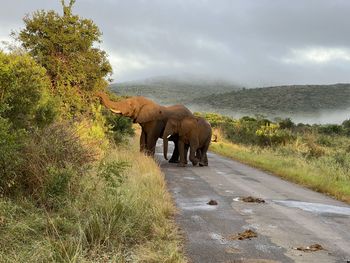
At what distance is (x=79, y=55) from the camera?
14.7m

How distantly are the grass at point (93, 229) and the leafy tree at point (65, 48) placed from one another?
20.3ft

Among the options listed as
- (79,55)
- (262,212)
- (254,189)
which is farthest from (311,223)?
(79,55)

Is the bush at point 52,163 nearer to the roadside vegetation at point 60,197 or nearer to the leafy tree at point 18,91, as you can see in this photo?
the roadside vegetation at point 60,197

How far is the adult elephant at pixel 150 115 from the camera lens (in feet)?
63.0

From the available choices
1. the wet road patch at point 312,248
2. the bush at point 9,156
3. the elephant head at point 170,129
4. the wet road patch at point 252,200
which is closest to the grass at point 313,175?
the wet road patch at point 252,200

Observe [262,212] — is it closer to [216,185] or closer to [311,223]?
[311,223]

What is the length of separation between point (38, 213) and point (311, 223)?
4.68 meters

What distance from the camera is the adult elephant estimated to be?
1921 centimetres

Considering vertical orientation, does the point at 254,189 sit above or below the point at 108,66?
below

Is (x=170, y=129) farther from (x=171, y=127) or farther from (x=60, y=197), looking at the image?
(x=60, y=197)

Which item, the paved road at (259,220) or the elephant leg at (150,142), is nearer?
the paved road at (259,220)

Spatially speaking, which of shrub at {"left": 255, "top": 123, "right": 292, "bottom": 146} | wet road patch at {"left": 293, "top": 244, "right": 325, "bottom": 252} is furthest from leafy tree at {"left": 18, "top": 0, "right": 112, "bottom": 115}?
shrub at {"left": 255, "top": 123, "right": 292, "bottom": 146}

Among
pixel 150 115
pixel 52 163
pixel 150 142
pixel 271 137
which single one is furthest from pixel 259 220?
pixel 271 137

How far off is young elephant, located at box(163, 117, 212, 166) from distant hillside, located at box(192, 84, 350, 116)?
221 ft
